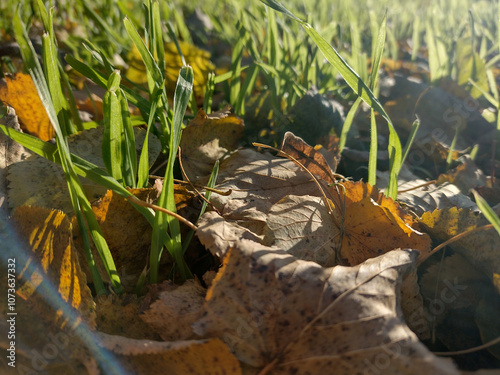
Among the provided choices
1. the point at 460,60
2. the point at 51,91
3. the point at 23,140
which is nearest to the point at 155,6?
the point at 51,91

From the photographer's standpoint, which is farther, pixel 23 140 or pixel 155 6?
pixel 155 6

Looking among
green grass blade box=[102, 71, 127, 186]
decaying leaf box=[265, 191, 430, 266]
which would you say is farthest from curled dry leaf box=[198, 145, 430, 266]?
green grass blade box=[102, 71, 127, 186]

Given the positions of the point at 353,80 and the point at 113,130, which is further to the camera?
the point at 353,80

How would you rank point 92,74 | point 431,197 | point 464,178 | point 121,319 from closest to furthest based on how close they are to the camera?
point 121,319
point 92,74
point 431,197
point 464,178

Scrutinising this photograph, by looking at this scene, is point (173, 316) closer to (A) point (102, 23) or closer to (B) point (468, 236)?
(B) point (468, 236)

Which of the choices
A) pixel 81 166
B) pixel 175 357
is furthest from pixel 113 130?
pixel 175 357

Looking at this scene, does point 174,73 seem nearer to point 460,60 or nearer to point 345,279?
point 345,279

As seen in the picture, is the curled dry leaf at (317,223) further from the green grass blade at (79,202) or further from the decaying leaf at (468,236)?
the green grass blade at (79,202)
